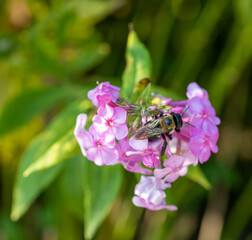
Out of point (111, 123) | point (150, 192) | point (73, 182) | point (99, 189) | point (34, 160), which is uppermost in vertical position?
point (111, 123)

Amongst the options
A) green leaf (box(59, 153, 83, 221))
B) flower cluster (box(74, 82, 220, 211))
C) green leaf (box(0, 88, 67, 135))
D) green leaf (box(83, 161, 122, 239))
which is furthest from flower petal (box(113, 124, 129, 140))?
green leaf (box(0, 88, 67, 135))

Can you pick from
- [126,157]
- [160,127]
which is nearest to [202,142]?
[160,127]

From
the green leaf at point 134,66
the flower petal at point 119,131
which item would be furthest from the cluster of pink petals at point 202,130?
the green leaf at point 134,66

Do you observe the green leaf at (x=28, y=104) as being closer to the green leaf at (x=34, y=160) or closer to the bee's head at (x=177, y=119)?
the green leaf at (x=34, y=160)

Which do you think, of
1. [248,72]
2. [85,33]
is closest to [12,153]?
[85,33]

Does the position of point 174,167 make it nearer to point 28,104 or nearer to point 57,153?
point 57,153

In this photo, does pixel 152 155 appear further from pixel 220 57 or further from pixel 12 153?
pixel 220 57
